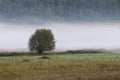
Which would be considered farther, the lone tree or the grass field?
the lone tree

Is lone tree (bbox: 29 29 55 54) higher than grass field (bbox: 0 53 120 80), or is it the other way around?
lone tree (bbox: 29 29 55 54)

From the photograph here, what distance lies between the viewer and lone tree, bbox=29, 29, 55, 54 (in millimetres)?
166875

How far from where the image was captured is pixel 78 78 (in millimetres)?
40688

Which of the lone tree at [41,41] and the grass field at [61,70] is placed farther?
the lone tree at [41,41]

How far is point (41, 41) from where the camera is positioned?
17150cm

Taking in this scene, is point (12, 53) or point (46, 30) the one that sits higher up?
point (46, 30)

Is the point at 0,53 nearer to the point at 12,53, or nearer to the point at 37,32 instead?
the point at 12,53

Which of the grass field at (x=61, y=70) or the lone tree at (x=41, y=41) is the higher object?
the lone tree at (x=41, y=41)

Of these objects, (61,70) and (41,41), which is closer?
(61,70)

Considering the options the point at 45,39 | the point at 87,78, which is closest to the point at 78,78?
the point at 87,78

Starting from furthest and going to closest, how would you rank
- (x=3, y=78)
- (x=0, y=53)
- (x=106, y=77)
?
1. (x=0, y=53)
2. (x=3, y=78)
3. (x=106, y=77)

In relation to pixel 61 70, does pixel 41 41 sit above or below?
above

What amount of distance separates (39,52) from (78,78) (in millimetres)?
124106

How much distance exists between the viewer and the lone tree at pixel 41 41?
547 feet
